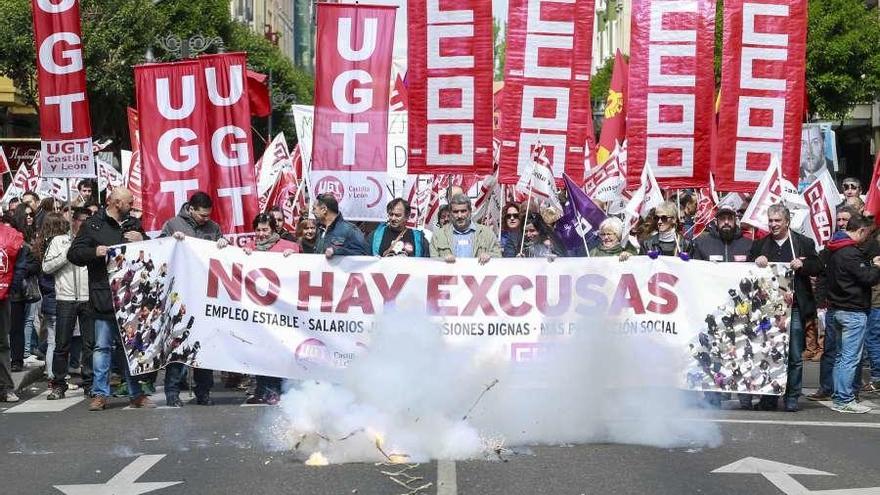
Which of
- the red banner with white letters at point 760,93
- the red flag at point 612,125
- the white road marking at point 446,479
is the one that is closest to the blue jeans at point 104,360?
the white road marking at point 446,479

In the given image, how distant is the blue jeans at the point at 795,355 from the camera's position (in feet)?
40.9

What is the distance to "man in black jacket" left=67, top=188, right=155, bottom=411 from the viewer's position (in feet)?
40.6

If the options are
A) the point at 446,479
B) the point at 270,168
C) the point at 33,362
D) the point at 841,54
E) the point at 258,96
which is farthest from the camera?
the point at 841,54

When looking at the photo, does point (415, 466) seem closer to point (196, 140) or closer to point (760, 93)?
point (196, 140)

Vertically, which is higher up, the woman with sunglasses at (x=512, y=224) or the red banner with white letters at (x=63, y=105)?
the red banner with white letters at (x=63, y=105)

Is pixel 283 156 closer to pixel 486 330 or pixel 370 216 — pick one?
pixel 370 216

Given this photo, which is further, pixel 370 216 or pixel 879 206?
pixel 879 206

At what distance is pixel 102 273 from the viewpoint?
41.0 feet

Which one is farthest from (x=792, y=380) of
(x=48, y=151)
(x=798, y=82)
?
(x=48, y=151)

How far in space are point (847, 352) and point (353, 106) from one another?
19.6ft

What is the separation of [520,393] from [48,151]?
713cm

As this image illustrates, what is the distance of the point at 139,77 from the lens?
15602 mm

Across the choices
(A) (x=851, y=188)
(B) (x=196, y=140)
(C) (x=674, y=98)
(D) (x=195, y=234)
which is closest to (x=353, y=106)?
(B) (x=196, y=140)

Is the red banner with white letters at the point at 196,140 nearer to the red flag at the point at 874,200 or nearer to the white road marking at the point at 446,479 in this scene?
the white road marking at the point at 446,479
